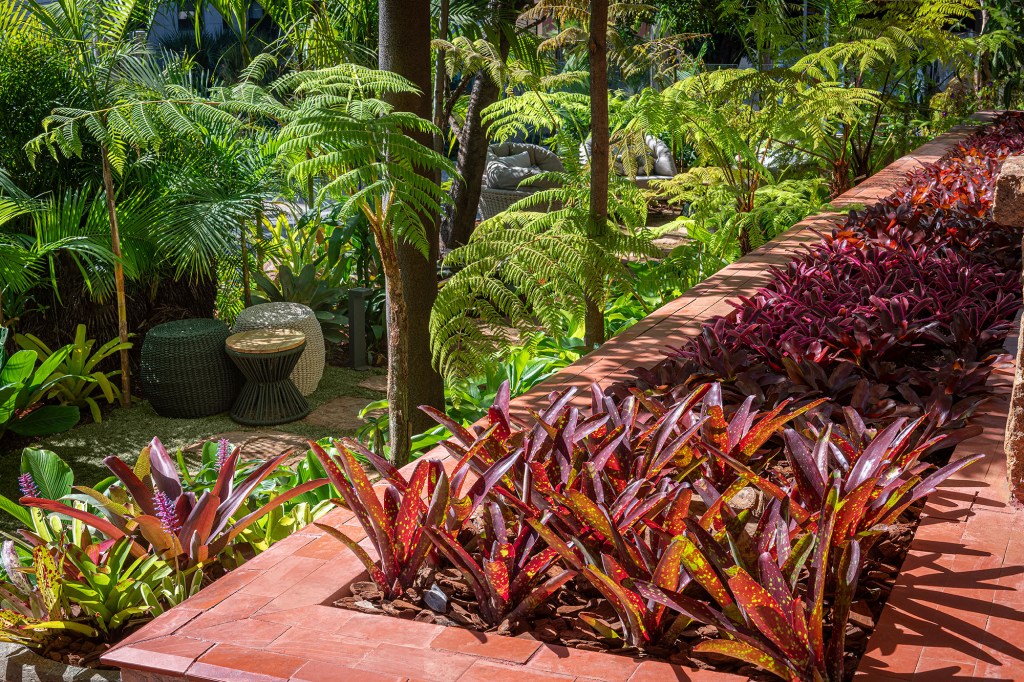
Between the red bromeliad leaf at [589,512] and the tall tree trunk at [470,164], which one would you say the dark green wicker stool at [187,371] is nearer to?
the tall tree trunk at [470,164]

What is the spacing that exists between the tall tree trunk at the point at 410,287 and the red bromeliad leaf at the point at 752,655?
1845 millimetres

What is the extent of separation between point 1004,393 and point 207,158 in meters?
5.02

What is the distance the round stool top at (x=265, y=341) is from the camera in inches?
231

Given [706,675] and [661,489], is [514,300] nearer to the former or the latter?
[661,489]

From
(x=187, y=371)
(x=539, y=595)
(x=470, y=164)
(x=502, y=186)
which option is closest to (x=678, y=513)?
(x=539, y=595)

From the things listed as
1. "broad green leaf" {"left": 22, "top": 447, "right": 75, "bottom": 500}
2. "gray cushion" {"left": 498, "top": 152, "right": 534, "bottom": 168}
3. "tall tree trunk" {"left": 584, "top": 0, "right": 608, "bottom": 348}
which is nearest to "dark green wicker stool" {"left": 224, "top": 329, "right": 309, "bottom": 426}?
"tall tree trunk" {"left": 584, "top": 0, "right": 608, "bottom": 348}

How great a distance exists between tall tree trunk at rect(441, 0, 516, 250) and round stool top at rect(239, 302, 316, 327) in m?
1.41

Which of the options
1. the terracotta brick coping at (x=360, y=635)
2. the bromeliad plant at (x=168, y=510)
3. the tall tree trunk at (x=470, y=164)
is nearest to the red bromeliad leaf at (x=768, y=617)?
the terracotta brick coping at (x=360, y=635)

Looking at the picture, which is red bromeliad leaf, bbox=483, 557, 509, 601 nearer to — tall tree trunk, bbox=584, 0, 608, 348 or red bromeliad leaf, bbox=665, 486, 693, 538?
red bromeliad leaf, bbox=665, 486, 693, 538

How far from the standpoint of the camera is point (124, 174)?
6.20 meters

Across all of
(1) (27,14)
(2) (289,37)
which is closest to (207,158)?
(2) (289,37)

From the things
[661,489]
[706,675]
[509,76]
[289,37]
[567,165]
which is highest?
[289,37]

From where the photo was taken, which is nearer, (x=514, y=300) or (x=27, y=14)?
(x=514, y=300)

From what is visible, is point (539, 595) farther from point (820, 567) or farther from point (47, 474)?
point (47, 474)
